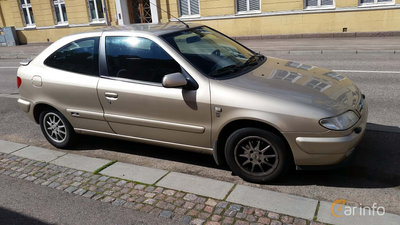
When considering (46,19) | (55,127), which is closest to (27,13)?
(46,19)

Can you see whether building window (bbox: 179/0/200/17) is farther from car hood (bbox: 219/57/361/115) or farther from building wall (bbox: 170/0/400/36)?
car hood (bbox: 219/57/361/115)

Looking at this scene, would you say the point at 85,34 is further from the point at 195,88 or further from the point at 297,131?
the point at 297,131

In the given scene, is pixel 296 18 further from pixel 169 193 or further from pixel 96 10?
pixel 169 193

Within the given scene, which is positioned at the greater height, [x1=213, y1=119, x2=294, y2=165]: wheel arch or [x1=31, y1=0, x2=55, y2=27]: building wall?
[x1=31, y1=0, x2=55, y2=27]: building wall

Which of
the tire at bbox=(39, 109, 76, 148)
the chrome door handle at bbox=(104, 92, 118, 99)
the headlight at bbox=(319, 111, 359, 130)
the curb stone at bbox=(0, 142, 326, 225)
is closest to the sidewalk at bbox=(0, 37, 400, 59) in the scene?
the headlight at bbox=(319, 111, 359, 130)

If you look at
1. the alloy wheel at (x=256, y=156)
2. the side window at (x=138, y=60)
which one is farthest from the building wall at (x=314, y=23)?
the alloy wheel at (x=256, y=156)

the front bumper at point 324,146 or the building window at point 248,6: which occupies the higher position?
the building window at point 248,6

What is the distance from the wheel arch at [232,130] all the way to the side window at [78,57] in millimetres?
1880

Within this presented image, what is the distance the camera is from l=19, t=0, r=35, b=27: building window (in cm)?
2622

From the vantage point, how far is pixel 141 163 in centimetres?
483

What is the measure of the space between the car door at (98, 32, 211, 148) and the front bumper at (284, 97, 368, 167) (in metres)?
0.99

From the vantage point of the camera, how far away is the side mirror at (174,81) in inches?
156

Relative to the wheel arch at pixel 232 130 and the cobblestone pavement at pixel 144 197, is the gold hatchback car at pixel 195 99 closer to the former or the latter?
the wheel arch at pixel 232 130

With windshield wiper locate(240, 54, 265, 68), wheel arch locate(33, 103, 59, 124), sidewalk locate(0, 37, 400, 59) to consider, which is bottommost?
sidewalk locate(0, 37, 400, 59)
